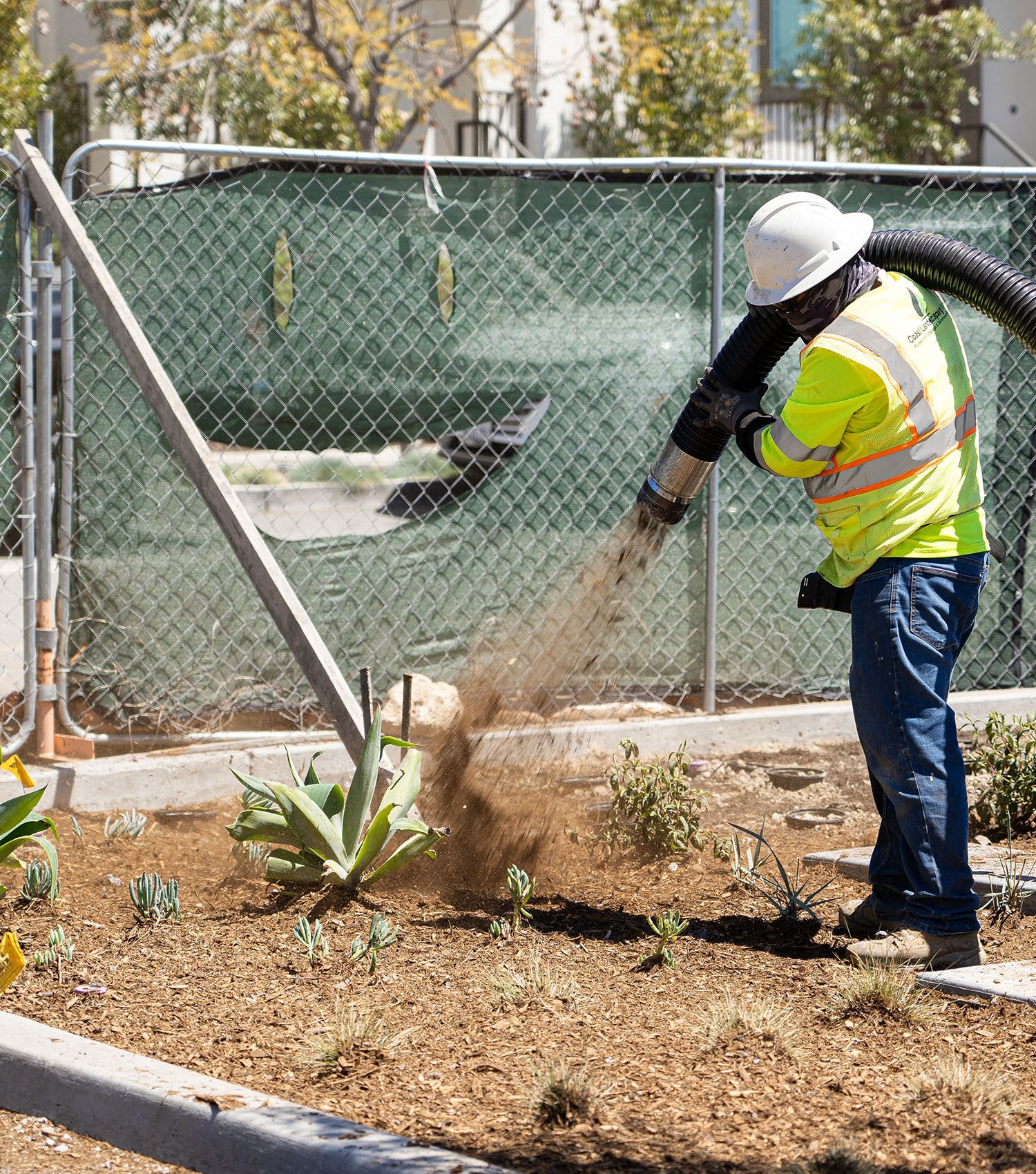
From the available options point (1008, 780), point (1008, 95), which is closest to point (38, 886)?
point (1008, 780)

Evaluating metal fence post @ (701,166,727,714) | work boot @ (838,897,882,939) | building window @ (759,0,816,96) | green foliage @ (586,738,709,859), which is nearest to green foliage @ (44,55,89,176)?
building window @ (759,0,816,96)

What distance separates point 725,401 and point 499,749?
158 cm

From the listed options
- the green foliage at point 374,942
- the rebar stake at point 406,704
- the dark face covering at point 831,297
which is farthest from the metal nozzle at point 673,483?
the green foliage at point 374,942

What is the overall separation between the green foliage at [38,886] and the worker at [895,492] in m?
2.27

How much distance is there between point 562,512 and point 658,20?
13.6m

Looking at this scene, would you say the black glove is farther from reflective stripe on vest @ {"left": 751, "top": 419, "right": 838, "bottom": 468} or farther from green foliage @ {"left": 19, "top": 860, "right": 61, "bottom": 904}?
green foliage @ {"left": 19, "top": 860, "right": 61, "bottom": 904}

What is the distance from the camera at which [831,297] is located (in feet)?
12.1

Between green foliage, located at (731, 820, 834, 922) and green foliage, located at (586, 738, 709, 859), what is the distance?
1.02 feet

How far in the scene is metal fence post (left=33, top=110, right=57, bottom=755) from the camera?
5.40m

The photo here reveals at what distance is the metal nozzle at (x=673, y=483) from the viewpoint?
4.11 m

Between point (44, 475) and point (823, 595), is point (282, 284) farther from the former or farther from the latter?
point (823, 595)

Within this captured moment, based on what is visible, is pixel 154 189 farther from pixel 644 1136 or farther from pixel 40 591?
pixel 644 1136

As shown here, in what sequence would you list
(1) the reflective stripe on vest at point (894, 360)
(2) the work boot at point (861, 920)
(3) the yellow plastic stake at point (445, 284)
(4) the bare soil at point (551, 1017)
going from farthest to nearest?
(3) the yellow plastic stake at point (445, 284), (2) the work boot at point (861, 920), (1) the reflective stripe on vest at point (894, 360), (4) the bare soil at point (551, 1017)

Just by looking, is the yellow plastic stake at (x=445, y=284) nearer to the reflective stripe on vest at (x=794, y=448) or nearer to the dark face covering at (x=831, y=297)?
the dark face covering at (x=831, y=297)
